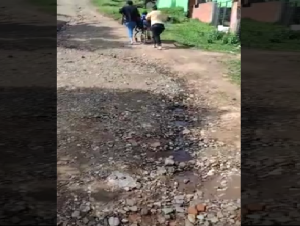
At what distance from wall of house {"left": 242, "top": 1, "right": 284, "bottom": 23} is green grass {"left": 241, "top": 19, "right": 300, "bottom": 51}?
2.74ft

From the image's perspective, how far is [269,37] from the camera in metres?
18.1

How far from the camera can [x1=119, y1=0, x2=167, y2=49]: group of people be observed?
47.3 feet

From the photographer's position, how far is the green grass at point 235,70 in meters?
10.6

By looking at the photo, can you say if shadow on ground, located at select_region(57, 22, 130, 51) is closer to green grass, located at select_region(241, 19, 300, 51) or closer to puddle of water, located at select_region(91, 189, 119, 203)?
green grass, located at select_region(241, 19, 300, 51)

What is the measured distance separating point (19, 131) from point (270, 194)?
3.76 meters

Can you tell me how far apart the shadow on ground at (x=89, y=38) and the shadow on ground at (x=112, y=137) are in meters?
6.59

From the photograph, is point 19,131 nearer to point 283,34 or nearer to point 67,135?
point 67,135

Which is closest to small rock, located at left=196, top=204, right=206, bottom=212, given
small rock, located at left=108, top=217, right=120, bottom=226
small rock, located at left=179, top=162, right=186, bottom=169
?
small rock, located at left=108, top=217, right=120, bottom=226

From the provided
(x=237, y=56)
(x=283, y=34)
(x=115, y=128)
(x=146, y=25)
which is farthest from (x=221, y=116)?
(x=283, y=34)

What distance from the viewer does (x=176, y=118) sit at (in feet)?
24.9

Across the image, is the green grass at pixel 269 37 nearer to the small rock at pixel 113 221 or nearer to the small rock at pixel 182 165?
the small rock at pixel 182 165

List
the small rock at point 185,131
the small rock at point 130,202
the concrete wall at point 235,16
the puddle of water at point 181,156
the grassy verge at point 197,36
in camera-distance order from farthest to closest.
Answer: the concrete wall at point 235,16, the grassy verge at point 197,36, the small rock at point 185,131, the puddle of water at point 181,156, the small rock at point 130,202

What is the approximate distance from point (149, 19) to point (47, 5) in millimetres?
17509

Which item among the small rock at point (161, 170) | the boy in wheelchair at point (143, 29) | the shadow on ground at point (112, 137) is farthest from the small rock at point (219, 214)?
the boy in wheelchair at point (143, 29)
